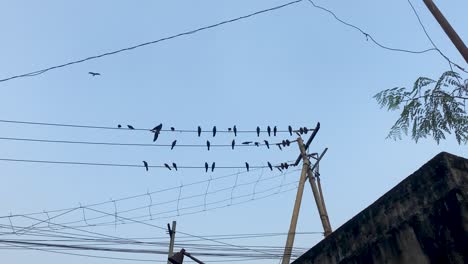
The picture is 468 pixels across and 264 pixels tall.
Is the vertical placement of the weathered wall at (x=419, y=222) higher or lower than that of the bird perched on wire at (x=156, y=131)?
lower

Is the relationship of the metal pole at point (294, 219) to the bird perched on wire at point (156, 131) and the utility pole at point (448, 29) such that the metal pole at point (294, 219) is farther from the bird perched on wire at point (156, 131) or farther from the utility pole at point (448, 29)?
the utility pole at point (448, 29)

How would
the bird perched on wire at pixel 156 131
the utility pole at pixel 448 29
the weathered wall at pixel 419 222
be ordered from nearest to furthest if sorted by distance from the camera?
the weathered wall at pixel 419 222
the utility pole at pixel 448 29
the bird perched on wire at pixel 156 131

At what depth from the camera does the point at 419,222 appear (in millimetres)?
5074

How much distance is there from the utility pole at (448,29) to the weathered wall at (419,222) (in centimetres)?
128

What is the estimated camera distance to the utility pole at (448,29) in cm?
505

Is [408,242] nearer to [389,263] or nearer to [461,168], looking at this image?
[389,263]

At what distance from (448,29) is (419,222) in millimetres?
2443

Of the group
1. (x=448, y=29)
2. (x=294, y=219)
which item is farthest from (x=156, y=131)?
(x=448, y=29)

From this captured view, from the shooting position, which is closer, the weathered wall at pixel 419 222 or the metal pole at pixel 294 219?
the weathered wall at pixel 419 222

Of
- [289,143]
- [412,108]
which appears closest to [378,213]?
[412,108]

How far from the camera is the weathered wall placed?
4699 mm

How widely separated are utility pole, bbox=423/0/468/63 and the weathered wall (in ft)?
4.19

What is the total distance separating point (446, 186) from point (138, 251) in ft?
29.3

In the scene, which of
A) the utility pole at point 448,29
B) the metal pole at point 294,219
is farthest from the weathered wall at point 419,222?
the metal pole at point 294,219
